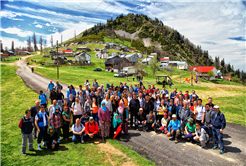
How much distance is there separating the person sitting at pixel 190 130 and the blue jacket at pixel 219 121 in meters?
1.11

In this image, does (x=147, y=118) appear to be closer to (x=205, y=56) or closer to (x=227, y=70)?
(x=227, y=70)

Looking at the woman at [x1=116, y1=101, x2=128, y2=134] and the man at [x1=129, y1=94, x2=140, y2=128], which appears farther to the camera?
the man at [x1=129, y1=94, x2=140, y2=128]

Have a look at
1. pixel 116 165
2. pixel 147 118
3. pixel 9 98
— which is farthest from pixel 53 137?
Answer: pixel 9 98

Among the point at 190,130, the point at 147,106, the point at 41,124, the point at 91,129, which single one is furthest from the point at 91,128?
the point at 190,130

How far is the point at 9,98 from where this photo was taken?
52.4 ft

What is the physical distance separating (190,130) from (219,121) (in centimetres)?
159

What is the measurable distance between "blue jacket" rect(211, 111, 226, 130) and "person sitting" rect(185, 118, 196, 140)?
1.11 m

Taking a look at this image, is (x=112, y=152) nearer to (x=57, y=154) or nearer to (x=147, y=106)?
(x=57, y=154)

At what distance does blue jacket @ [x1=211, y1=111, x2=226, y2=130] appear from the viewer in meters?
7.15

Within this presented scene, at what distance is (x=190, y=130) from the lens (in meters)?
8.00

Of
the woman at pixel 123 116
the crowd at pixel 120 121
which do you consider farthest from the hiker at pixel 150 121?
the woman at pixel 123 116

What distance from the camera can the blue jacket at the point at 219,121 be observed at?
7.15 m

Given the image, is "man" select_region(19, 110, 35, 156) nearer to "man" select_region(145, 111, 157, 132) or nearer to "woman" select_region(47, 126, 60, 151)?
"woman" select_region(47, 126, 60, 151)

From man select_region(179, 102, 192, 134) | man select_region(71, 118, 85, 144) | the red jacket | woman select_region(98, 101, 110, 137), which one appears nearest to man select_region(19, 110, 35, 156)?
man select_region(71, 118, 85, 144)
